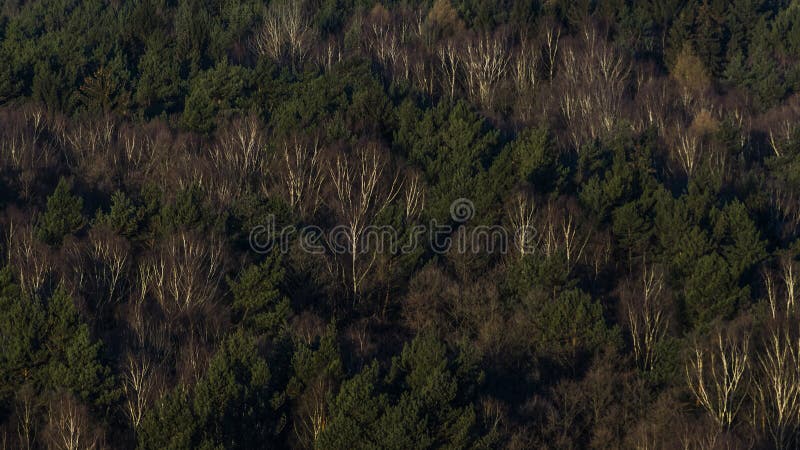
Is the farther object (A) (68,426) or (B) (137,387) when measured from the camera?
(B) (137,387)

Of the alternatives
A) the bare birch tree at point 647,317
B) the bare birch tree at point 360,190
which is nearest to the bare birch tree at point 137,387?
the bare birch tree at point 360,190

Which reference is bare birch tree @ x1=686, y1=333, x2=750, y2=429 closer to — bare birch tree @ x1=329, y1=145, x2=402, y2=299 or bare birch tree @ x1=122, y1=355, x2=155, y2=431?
bare birch tree @ x1=122, y1=355, x2=155, y2=431

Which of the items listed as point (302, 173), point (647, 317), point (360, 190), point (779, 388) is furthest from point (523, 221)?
point (779, 388)

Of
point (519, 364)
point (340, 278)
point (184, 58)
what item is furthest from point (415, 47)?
point (519, 364)

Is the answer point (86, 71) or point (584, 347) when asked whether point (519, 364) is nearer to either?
point (584, 347)

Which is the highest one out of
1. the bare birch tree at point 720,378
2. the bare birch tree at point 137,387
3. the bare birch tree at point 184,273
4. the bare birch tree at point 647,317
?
the bare birch tree at point 720,378

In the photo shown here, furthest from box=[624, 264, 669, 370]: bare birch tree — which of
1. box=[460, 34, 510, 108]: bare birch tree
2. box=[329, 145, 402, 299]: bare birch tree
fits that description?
box=[460, 34, 510, 108]: bare birch tree

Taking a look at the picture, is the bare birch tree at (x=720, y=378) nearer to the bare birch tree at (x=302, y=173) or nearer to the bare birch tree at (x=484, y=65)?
the bare birch tree at (x=302, y=173)

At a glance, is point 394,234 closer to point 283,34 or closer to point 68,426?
point 68,426
